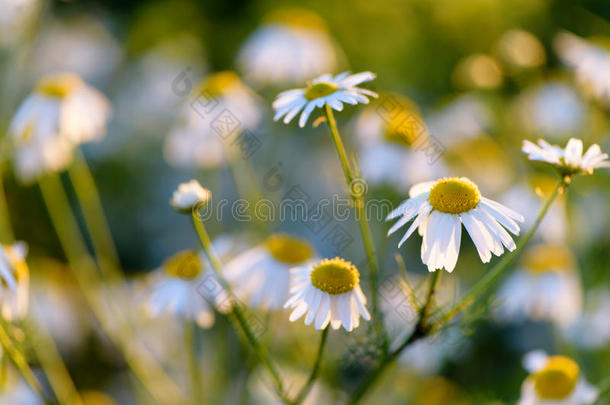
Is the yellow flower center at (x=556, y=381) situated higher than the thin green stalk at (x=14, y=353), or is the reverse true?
the thin green stalk at (x=14, y=353)

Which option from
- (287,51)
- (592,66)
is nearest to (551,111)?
(592,66)

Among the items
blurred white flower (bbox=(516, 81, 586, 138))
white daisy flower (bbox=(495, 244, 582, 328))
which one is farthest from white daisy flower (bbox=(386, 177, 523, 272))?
blurred white flower (bbox=(516, 81, 586, 138))

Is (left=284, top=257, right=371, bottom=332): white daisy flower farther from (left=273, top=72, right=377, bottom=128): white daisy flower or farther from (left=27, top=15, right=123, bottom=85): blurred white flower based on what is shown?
(left=27, top=15, right=123, bottom=85): blurred white flower

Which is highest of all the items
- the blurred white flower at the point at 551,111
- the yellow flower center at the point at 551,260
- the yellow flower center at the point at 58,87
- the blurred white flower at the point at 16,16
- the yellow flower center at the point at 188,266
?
the blurred white flower at the point at 16,16

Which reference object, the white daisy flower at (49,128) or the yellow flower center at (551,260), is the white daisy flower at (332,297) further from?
the yellow flower center at (551,260)

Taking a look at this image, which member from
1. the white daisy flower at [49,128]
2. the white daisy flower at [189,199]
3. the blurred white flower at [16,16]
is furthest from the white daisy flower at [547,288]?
the blurred white flower at [16,16]

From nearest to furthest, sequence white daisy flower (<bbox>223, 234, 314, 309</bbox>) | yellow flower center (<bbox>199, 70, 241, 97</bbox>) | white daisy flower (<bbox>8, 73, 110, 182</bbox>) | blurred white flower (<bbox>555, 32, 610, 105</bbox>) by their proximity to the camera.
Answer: white daisy flower (<bbox>223, 234, 314, 309</bbox>) → white daisy flower (<bbox>8, 73, 110, 182</bbox>) → yellow flower center (<bbox>199, 70, 241, 97</bbox>) → blurred white flower (<bbox>555, 32, 610, 105</bbox>)

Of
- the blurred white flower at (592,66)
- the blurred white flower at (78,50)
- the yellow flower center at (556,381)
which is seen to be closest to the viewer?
the yellow flower center at (556,381)
